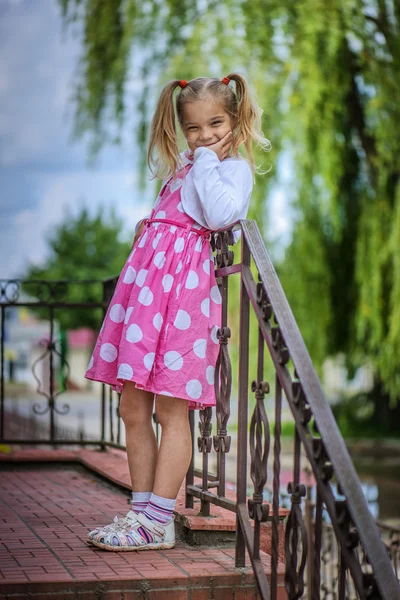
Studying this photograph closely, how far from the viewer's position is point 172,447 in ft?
8.64

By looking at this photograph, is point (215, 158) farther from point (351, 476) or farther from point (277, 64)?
point (277, 64)

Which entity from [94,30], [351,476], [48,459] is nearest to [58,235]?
[94,30]

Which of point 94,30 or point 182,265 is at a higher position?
point 94,30

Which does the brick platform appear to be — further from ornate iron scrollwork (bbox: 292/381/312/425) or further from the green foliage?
the green foliage

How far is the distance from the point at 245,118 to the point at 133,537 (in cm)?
134

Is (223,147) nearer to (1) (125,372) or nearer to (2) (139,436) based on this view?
(1) (125,372)

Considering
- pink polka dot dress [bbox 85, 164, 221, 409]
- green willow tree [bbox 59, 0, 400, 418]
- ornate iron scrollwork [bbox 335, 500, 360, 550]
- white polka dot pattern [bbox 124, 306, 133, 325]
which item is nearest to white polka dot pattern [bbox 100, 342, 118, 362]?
pink polka dot dress [bbox 85, 164, 221, 409]

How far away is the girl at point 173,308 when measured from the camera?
2.59m

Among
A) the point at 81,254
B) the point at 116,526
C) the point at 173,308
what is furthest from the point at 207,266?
the point at 81,254

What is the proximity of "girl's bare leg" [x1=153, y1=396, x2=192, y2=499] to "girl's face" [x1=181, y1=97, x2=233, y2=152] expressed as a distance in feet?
2.67

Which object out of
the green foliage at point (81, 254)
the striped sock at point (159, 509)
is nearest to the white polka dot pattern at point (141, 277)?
the striped sock at point (159, 509)

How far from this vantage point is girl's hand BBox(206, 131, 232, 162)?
273 centimetres

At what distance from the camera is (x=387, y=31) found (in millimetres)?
10344

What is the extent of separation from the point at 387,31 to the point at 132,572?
9180 mm
